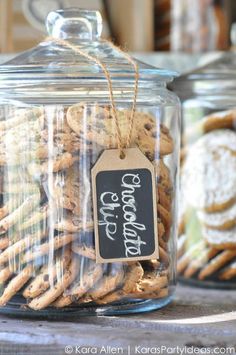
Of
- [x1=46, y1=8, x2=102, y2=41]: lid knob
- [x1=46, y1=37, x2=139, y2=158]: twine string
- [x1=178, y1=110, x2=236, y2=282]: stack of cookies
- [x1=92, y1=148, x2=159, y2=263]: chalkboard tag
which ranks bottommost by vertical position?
[x1=178, y1=110, x2=236, y2=282]: stack of cookies

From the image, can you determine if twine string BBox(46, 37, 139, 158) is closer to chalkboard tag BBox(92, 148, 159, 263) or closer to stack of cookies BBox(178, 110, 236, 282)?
chalkboard tag BBox(92, 148, 159, 263)

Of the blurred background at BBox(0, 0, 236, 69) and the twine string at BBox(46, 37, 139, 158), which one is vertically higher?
the twine string at BBox(46, 37, 139, 158)

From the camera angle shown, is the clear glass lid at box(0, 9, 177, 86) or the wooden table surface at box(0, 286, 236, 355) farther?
the clear glass lid at box(0, 9, 177, 86)

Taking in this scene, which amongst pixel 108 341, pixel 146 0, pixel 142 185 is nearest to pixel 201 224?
pixel 142 185

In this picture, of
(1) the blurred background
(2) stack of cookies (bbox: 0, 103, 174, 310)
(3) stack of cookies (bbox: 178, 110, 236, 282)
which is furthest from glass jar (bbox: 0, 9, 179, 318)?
(1) the blurred background

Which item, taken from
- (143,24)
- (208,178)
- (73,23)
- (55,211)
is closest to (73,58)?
(73,23)

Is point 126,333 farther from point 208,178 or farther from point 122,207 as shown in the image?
point 208,178
